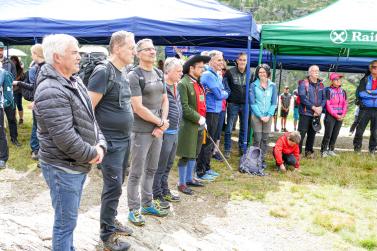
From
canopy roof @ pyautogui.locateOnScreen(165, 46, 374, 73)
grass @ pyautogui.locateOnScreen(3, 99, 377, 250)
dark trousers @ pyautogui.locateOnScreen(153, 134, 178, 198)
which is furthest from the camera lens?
canopy roof @ pyautogui.locateOnScreen(165, 46, 374, 73)

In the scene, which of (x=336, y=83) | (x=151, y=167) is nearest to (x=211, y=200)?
(x=151, y=167)

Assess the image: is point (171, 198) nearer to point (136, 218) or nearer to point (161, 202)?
point (161, 202)

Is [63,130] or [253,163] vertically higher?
[63,130]

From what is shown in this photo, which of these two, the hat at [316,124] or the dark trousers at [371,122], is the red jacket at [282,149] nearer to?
the hat at [316,124]

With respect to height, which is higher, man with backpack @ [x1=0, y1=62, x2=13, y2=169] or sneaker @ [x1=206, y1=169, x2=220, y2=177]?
man with backpack @ [x1=0, y1=62, x2=13, y2=169]

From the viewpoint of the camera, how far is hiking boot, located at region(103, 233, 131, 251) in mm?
3148

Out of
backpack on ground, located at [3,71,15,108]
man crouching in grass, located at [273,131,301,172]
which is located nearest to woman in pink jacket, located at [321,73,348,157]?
man crouching in grass, located at [273,131,301,172]

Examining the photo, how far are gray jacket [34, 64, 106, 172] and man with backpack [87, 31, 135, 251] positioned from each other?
0.45m

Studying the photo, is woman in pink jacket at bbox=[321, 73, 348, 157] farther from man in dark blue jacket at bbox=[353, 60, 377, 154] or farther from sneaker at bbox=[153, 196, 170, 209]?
sneaker at bbox=[153, 196, 170, 209]

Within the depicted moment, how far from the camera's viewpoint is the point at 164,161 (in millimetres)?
4281

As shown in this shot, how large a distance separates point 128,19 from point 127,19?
2 centimetres

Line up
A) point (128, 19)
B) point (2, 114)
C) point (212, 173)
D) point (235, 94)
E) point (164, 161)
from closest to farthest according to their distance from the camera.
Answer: point (164, 161), point (2, 114), point (212, 173), point (128, 19), point (235, 94)

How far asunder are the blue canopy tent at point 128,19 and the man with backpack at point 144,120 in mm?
3056

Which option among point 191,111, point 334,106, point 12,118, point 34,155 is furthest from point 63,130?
point 334,106
